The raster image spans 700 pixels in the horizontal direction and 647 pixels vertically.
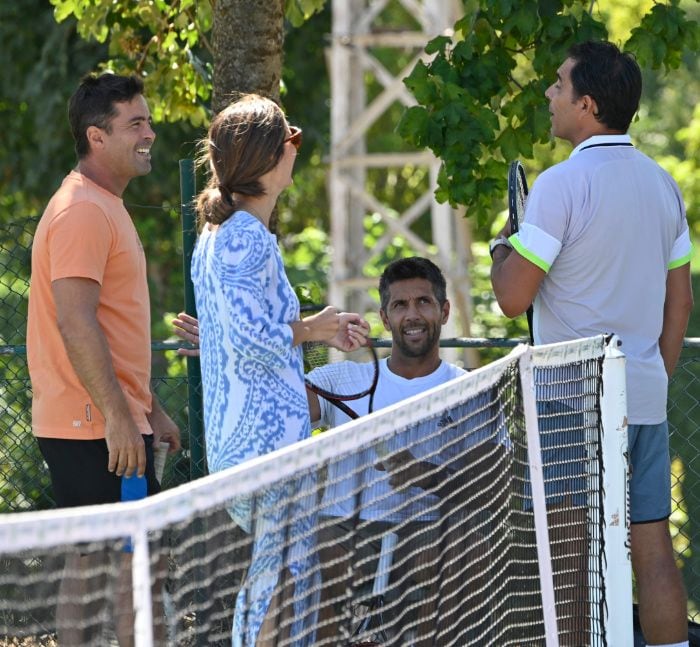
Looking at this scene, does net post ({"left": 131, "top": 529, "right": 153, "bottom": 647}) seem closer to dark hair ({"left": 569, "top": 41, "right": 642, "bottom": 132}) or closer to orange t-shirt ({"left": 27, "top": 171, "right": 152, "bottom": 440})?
orange t-shirt ({"left": 27, "top": 171, "right": 152, "bottom": 440})

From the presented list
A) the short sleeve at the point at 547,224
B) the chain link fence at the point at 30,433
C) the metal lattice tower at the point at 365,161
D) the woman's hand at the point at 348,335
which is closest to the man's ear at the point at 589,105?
the short sleeve at the point at 547,224

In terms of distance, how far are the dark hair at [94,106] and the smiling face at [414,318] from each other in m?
1.16

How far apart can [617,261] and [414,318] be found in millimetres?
923

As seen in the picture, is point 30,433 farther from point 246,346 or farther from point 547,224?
point 547,224

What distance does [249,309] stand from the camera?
350 cm

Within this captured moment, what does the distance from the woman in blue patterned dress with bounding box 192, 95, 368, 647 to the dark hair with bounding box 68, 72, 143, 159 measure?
1.83 feet

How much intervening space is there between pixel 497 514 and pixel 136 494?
110 centimetres

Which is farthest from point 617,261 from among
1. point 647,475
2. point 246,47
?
point 246,47

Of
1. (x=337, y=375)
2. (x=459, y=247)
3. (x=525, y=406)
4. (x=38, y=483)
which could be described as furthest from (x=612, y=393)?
(x=459, y=247)

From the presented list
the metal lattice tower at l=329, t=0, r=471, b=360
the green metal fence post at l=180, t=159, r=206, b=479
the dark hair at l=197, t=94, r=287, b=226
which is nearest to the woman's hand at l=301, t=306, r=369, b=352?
the dark hair at l=197, t=94, r=287, b=226

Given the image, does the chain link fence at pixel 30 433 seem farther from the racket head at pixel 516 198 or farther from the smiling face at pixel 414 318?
the racket head at pixel 516 198

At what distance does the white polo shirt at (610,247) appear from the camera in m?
3.98

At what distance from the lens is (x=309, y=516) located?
110 inches

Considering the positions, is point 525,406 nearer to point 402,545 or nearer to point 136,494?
point 402,545
